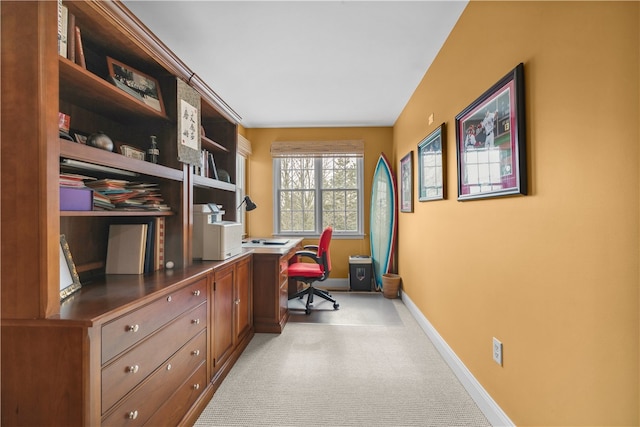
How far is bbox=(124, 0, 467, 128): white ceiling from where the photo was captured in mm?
1948

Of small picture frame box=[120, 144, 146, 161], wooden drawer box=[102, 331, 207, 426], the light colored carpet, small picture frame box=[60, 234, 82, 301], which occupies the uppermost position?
small picture frame box=[120, 144, 146, 161]

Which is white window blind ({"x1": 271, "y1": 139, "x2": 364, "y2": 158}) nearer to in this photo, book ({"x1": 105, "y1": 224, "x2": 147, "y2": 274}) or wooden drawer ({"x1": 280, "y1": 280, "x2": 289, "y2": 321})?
wooden drawer ({"x1": 280, "y1": 280, "x2": 289, "y2": 321})

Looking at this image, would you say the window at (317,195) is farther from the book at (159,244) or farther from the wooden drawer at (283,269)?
the book at (159,244)

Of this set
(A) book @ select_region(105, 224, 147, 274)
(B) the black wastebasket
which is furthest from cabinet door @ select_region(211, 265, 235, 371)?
(B) the black wastebasket

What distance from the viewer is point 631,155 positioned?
0.86 metres

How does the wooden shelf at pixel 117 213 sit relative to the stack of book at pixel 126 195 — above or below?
below

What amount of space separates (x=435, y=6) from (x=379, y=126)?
8.85 ft

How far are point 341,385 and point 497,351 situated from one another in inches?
39.8

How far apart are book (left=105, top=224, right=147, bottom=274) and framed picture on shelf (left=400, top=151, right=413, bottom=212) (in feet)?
9.18

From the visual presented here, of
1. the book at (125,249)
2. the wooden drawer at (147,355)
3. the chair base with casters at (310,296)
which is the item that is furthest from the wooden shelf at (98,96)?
the chair base with casters at (310,296)

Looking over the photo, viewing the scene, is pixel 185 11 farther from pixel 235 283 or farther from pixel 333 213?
pixel 333 213

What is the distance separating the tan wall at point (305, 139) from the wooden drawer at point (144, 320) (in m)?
3.07

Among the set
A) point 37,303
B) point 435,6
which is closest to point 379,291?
point 435,6

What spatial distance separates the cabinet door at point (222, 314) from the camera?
6.33ft
